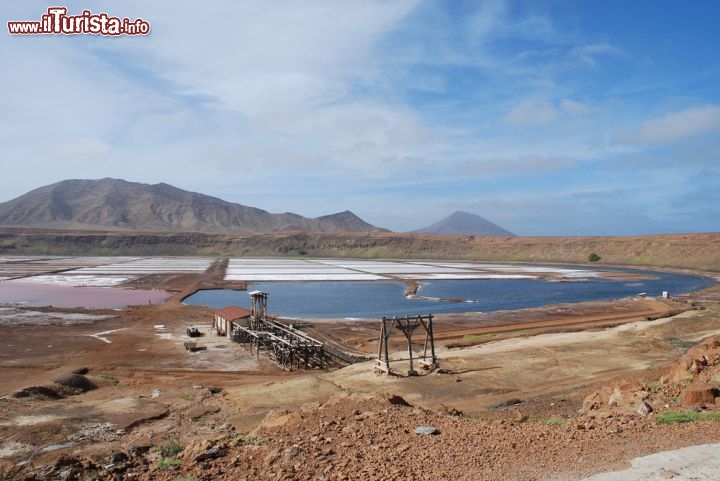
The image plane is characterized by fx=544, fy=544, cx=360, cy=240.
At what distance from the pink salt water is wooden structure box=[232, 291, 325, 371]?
19.8m

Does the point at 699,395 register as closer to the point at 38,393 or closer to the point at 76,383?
the point at 38,393

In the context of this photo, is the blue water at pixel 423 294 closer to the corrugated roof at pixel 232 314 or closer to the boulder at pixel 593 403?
the corrugated roof at pixel 232 314

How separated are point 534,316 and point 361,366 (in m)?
22.9

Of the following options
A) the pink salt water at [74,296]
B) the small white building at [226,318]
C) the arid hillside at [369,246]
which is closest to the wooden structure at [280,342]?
the small white building at [226,318]

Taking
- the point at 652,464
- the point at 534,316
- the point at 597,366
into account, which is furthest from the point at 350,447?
the point at 534,316

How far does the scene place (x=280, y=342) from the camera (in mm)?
25969

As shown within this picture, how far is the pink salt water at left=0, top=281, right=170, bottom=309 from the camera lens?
149ft

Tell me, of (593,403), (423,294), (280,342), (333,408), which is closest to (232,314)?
(280,342)

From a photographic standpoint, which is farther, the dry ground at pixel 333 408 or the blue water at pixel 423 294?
the blue water at pixel 423 294

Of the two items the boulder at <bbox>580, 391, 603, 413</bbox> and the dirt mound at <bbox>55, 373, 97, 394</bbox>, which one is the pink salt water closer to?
the dirt mound at <bbox>55, 373, 97, 394</bbox>

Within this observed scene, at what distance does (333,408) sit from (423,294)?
146ft

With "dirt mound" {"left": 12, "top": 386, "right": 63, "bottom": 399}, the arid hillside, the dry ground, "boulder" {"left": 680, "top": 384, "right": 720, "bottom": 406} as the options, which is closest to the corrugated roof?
the dry ground

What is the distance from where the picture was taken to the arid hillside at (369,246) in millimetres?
109062

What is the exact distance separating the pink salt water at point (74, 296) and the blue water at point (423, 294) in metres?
4.61
